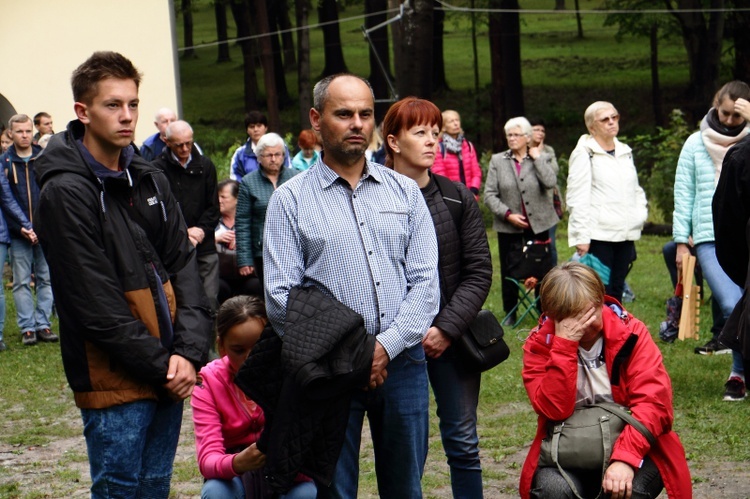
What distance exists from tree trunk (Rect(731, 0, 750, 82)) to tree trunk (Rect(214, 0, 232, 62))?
10471 mm

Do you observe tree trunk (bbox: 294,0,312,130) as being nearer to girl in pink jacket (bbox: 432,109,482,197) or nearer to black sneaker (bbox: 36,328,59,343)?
girl in pink jacket (bbox: 432,109,482,197)

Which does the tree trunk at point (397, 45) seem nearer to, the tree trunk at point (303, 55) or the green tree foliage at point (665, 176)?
the tree trunk at point (303, 55)

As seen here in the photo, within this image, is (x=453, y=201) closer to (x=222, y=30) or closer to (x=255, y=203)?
(x=255, y=203)

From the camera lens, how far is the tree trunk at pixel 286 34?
23.0 m

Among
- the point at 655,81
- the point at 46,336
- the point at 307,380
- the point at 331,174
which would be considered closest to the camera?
the point at 307,380

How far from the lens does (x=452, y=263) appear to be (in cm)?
501

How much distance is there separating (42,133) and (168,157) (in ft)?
18.3

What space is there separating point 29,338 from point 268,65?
12632 mm

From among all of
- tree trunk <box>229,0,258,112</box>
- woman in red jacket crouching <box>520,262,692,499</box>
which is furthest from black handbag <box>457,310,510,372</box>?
tree trunk <box>229,0,258,112</box>

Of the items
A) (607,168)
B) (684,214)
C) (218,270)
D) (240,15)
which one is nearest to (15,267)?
(218,270)

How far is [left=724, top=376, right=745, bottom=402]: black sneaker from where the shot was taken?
771 centimetres

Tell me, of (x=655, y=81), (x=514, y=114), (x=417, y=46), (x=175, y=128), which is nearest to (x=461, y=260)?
(x=175, y=128)

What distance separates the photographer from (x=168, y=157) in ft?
31.2

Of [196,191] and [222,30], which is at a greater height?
[222,30]
